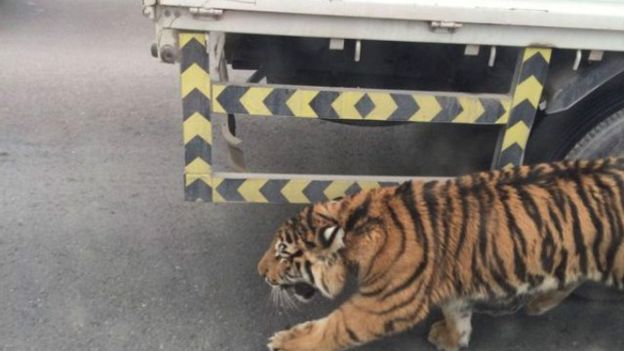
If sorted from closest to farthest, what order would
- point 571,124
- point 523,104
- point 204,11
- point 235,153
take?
point 204,11 < point 523,104 < point 571,124 < point 235,153

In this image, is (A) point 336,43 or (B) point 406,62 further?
(B) point 406,62

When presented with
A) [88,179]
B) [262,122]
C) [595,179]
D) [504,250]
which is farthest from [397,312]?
[262,122]

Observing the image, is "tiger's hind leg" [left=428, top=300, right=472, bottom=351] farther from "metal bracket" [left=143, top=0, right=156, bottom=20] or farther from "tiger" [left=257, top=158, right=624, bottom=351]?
"metal bracket" [left=143, top=0, right=156, bottom=20]

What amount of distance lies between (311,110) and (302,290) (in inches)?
32.3

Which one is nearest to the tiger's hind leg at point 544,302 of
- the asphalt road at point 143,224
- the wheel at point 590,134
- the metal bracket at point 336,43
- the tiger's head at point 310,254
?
the asphalt road at point 143,224

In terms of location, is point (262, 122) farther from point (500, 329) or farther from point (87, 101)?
point (500, 329)

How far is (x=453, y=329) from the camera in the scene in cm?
313

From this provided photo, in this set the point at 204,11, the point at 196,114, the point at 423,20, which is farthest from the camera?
the point at 196,114

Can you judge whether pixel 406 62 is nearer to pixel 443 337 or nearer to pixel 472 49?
pixel 472 49

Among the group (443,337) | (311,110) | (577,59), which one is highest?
(577,59)

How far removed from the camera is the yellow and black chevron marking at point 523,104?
292 centimetres

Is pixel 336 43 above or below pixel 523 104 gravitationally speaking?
above

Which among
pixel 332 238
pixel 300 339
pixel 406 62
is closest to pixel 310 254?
pixel 332 238

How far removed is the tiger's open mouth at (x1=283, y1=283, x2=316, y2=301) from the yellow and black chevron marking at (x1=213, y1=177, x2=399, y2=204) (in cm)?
40
